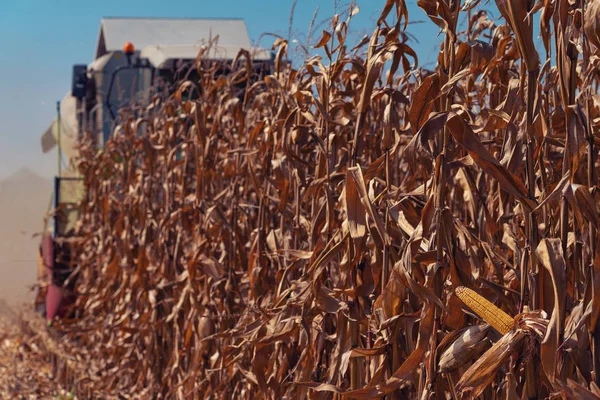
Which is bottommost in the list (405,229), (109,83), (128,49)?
(405,229)

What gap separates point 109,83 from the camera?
22.9 feet

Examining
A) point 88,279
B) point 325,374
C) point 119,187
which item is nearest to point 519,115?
point 325,374

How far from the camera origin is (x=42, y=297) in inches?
258

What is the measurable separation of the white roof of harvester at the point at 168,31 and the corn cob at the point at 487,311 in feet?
19.2

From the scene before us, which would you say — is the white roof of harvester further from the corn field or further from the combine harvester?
the corn field

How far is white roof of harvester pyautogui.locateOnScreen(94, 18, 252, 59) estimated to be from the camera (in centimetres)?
728

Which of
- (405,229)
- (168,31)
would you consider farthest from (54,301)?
(405,229)

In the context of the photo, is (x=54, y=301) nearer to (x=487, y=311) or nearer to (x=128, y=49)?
(x=128, y=49)

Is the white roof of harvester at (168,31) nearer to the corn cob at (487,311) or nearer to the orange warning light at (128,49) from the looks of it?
the orange warning light at (128,49)

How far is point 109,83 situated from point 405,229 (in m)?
5.63

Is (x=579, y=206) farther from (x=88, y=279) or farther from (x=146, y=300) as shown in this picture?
(x=88, y=279)

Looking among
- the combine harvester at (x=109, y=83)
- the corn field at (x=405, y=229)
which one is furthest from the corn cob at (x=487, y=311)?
the combine harvester at (x=109, y=83)

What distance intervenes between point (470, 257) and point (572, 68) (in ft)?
1.74

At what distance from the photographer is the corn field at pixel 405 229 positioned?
139 centimetres
